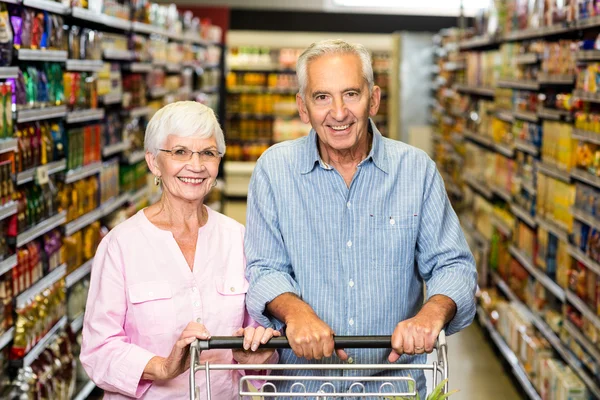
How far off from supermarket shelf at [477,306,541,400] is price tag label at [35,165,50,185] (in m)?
3.22

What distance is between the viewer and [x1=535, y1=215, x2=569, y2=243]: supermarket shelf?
5449 millimetres

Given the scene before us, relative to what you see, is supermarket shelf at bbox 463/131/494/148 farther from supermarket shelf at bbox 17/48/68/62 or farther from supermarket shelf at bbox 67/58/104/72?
supermarket shelf at bbox 17/48/68/62

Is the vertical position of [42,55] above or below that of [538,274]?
above

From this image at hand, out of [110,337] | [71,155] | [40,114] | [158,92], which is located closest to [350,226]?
[110,337]

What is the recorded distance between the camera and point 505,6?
25.9ft

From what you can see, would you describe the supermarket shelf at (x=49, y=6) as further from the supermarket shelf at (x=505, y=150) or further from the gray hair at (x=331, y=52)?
the supermarket shelf at (x=505, y=150)

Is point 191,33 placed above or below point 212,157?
above

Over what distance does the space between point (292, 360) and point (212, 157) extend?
63 centimetres

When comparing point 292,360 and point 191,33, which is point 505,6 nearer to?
point 191,33

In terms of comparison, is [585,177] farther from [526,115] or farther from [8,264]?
[8,264]

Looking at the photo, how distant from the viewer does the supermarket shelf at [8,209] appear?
13.4 feet

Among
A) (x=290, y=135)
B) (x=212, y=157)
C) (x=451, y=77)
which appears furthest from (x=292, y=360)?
(x=290, y=135)

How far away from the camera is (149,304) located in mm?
2541

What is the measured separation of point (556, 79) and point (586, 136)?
0.85 meters
